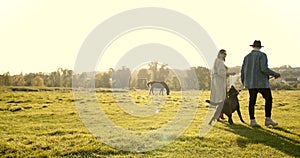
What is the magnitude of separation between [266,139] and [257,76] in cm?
295

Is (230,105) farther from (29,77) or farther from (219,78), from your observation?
(29,77)

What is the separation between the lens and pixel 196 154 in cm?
920

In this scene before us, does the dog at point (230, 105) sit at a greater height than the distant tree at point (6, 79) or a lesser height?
→ lesser

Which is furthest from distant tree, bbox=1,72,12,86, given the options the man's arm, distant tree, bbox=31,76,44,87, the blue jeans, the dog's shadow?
the dog's shadow

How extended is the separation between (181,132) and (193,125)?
6.78 ft

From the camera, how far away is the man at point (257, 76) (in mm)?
13164

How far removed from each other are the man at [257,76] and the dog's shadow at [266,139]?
814 mm

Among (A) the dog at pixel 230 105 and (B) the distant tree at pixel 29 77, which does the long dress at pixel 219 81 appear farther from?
(B) the distant tree at pixel 29 77

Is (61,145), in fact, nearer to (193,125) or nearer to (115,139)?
(115,139)

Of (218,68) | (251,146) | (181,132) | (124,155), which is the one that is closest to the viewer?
(124,155)

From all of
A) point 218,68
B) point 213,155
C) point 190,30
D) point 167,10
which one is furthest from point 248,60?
point 213,155

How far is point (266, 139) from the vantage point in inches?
429

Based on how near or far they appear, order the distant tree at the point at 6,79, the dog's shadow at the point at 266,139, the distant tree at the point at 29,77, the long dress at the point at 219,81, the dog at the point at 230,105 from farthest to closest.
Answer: the distant tree at the point at 29,77, the distant tree at the point at 6,79, the long dress at the point at 219,81, the dog at the point at 230,105, the dog's shadow at the point at 266,139

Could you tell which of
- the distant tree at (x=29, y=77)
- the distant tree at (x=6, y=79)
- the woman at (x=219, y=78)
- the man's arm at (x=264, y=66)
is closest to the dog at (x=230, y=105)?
the woman at (x=219, y=78)
